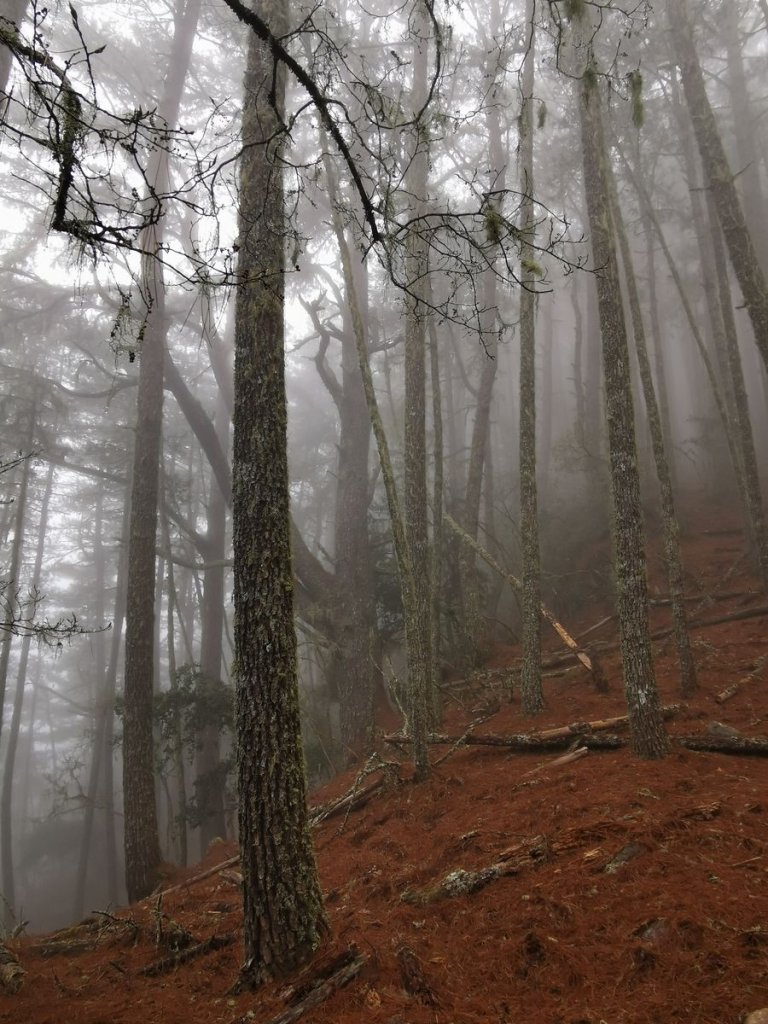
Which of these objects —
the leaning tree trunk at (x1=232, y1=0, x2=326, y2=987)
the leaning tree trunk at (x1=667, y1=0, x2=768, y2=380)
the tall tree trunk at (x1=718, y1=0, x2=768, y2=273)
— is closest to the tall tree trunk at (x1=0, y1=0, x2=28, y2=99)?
the leaning tree trunk at (x1=232, y1=0, x2=326, y2=987)

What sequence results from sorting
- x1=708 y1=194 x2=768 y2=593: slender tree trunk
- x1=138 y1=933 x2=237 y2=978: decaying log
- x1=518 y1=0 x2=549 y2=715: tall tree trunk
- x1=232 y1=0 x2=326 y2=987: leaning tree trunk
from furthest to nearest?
1. x1=708 y1=194 x2=768 y2=593: slender tree trunk
2. x1=518 y1=0 x2=549 y2=715: tall tree trunk
3. x1=138 y1=933 x2=237 y2=978: decaying log
4. x1=232 y1=0 x2=326 y2=987: leaning tree trunk

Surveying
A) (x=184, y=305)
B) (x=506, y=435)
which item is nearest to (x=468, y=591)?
(x=184, y=305)

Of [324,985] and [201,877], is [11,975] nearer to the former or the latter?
[201,877]

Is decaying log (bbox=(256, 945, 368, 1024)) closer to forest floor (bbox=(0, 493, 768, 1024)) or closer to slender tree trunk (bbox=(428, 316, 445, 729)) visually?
forest floor (bbox=(0, 493, 768, 1024))

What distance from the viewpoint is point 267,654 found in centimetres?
419

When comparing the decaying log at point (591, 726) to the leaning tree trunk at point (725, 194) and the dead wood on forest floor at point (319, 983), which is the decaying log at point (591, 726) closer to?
the dead wood on forest floor at point (319, 983)

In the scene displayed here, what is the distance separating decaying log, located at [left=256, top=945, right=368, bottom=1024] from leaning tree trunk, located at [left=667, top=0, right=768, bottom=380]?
6465 mm

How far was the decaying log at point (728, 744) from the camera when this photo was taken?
5.58 m

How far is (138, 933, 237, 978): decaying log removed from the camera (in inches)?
185

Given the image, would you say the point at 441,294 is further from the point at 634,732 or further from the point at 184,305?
the point at 634,732

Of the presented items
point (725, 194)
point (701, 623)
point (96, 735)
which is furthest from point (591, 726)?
point (96, 735)

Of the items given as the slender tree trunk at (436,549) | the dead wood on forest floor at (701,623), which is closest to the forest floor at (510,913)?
the slender tree trunk at (436,549)

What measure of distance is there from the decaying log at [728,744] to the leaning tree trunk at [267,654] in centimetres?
394

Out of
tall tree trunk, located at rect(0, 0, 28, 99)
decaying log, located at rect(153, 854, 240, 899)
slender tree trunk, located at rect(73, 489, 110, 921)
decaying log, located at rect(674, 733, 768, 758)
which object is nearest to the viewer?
decaying log, located at rect(674, 733, 768, 758)
